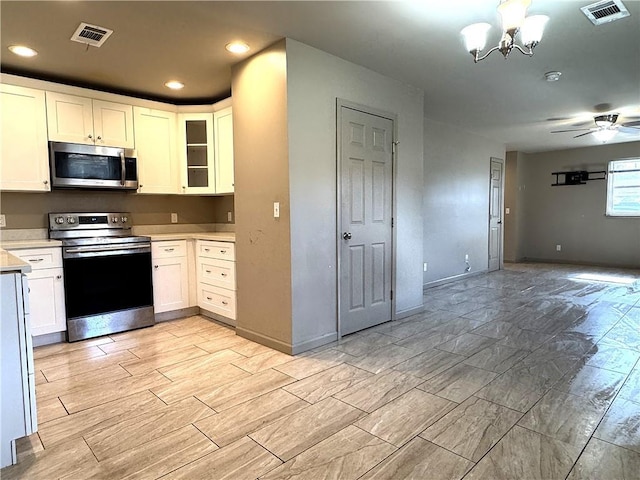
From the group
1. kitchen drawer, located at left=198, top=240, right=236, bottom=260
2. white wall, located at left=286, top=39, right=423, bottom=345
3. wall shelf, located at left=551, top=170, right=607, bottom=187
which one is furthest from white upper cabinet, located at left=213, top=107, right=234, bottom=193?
wall shelf, located at left=551, top=170, right=607, bottom=187

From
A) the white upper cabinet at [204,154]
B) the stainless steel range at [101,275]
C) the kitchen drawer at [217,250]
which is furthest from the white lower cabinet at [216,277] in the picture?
the white upper cabinet at [204,154]

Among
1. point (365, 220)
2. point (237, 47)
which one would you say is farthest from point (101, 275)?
point (365, 220)

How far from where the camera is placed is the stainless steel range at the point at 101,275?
3441 millimetres

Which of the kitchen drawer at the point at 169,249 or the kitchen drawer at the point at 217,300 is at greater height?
the kitchen drawer at the point at 169,249

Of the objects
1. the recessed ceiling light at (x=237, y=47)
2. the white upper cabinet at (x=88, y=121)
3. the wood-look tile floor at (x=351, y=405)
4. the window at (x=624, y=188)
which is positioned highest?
the recessed ceiling light at (x=237, y=47)

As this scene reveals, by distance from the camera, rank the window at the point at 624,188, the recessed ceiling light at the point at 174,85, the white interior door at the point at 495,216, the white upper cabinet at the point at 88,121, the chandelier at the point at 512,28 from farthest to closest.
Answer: the window at the point at 624,188
the white interior door at the point at 495,216
the recessed ceiling light at the point at 174,85
the white upper cabinet at the point at 88,121
the chandelier at the point at 512,28

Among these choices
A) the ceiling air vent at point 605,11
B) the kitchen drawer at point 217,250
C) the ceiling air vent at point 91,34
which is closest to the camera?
the ceiling air vent at point 605,11

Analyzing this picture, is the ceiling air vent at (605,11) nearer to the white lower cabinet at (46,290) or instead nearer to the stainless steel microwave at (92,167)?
the stainless steel microwave at (92,167)

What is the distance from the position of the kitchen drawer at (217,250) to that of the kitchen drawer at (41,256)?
129 cm

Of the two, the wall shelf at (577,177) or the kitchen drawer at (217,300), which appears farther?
the wall shelf at (577,177)

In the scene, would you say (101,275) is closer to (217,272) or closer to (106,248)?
(106,248)

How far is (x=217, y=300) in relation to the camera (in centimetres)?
400

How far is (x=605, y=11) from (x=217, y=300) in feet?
13.2

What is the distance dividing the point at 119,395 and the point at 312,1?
2.82m
